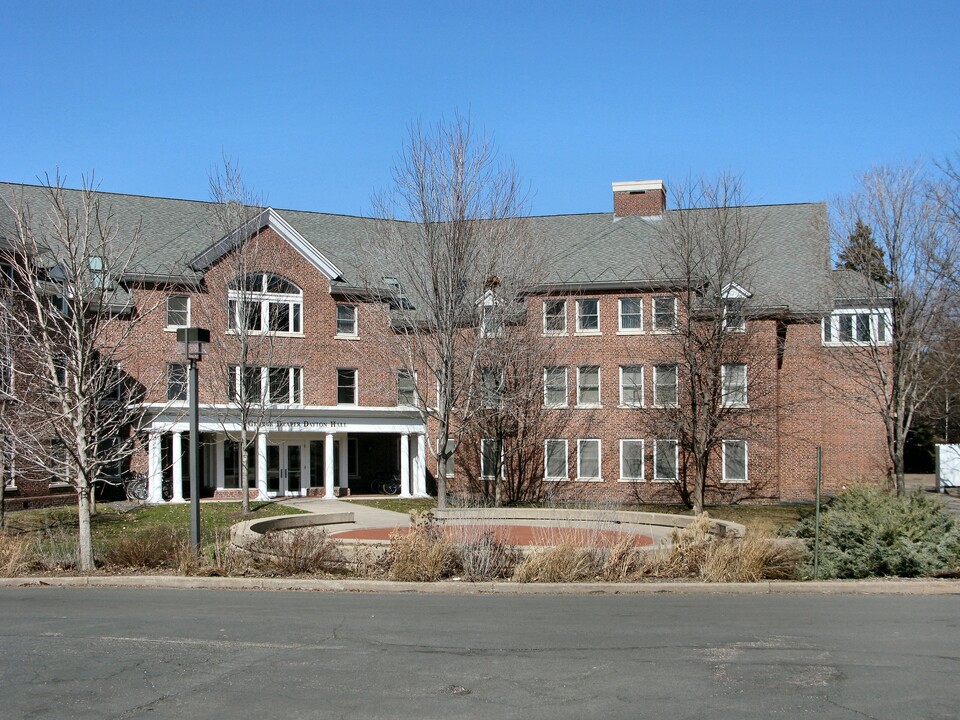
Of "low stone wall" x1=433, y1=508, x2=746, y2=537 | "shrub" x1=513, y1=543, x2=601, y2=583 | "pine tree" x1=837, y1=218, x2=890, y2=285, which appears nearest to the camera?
"shrub" x1=513, y1=543, x2=601, y2=583

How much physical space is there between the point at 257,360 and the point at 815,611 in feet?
78.4

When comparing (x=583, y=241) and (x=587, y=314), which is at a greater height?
(x=583, y=241)

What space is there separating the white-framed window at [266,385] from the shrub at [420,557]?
53.8ft

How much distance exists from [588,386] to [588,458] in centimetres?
275

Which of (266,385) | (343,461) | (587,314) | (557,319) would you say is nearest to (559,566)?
(266,385)

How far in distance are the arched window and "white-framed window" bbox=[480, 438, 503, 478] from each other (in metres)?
8.32

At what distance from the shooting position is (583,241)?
40844mm

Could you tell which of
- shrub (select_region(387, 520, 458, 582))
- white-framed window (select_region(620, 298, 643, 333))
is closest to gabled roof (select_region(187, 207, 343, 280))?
white-framed window (select_region(620, 298, 643, 333))

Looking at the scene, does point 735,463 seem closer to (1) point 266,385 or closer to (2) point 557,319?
(2) point 557,319

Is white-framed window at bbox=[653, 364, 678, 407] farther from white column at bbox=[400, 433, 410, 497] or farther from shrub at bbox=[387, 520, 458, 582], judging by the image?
shrub at bbox=[387, 520, 458, 582]

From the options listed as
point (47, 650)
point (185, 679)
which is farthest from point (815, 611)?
point (47, 650)

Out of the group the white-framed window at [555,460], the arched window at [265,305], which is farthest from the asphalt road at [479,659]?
the white-framed window at [555,460]

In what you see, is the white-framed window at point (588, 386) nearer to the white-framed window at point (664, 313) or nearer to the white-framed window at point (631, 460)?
the white-framed window at point (631, 460)

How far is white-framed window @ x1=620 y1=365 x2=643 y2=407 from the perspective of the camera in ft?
122
